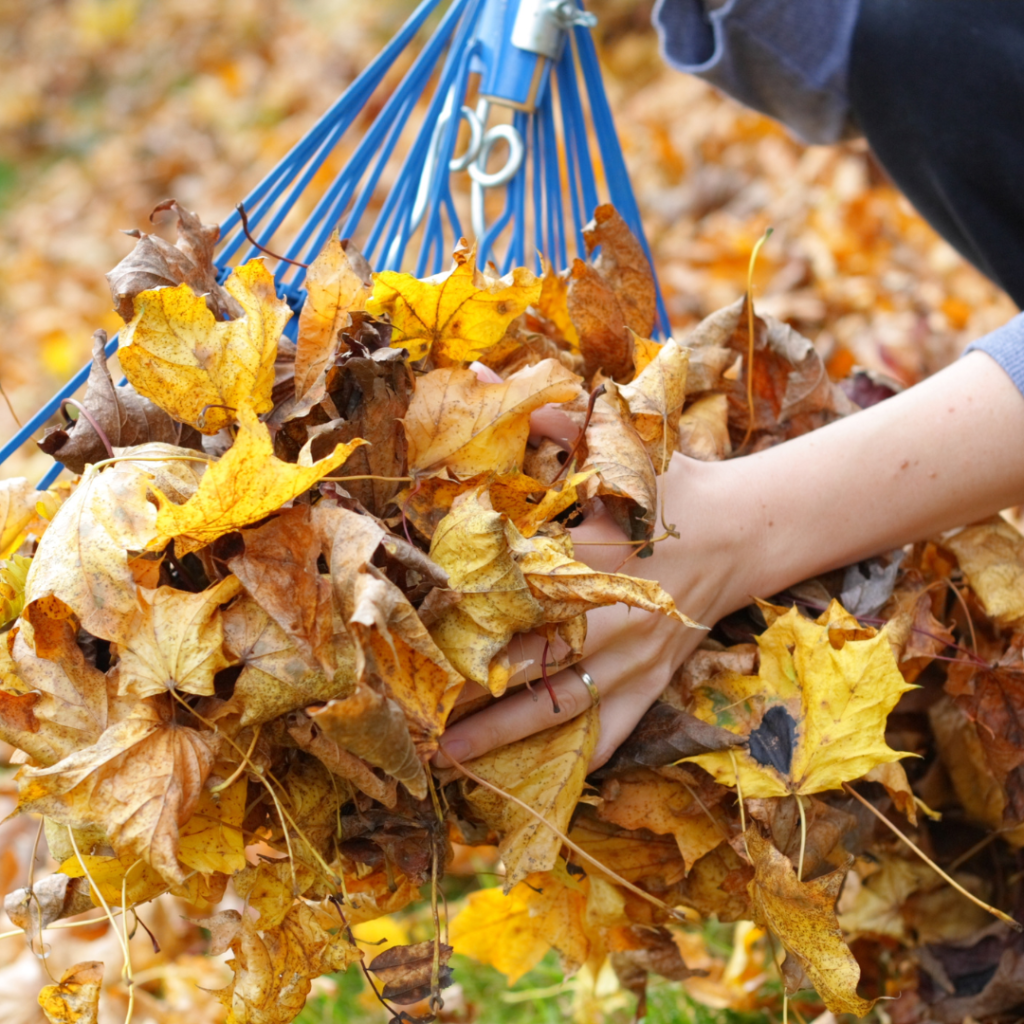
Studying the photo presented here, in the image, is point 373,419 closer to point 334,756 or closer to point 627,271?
point 334,756

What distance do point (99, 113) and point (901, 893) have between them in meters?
5.15

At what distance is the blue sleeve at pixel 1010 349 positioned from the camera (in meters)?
0.90

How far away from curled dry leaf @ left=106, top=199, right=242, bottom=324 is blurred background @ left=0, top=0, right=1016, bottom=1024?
32 centimetres

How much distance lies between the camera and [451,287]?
73 centimetres

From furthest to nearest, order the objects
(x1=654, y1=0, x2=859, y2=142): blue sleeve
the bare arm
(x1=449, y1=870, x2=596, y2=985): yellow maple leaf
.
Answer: (x1=654, y1=0, x2=859, y2=142): blue sleeve, (x1=449, y1=870, x2=596, y2=985): yellow maple leaf, the bare arm

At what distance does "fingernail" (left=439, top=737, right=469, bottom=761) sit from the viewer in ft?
2.38

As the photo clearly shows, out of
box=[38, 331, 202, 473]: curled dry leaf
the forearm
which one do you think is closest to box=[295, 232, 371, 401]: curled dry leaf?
box=[38, 331, 202, 473]: curled dry leaf

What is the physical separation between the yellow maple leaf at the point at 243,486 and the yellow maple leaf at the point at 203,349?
0.11 metres

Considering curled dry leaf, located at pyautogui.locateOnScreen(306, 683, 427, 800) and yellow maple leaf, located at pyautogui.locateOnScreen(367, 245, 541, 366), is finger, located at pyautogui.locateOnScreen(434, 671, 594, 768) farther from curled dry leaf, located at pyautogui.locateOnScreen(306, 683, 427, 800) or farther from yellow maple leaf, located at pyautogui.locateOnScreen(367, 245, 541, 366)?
yellow maple leaf, located at pyautogui.locateOnScreen(367, 245, 541, 366)

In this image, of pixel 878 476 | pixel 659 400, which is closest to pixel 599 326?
pixel 659 400

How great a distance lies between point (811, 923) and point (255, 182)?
3.61 metres

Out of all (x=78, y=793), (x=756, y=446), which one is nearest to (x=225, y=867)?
(x=78, y=793)

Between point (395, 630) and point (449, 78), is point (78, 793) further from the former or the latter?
point (449, 78)

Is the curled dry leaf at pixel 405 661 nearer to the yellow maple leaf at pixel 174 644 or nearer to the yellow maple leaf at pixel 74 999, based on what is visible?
the yellow maple leaf at pixel 174 644
